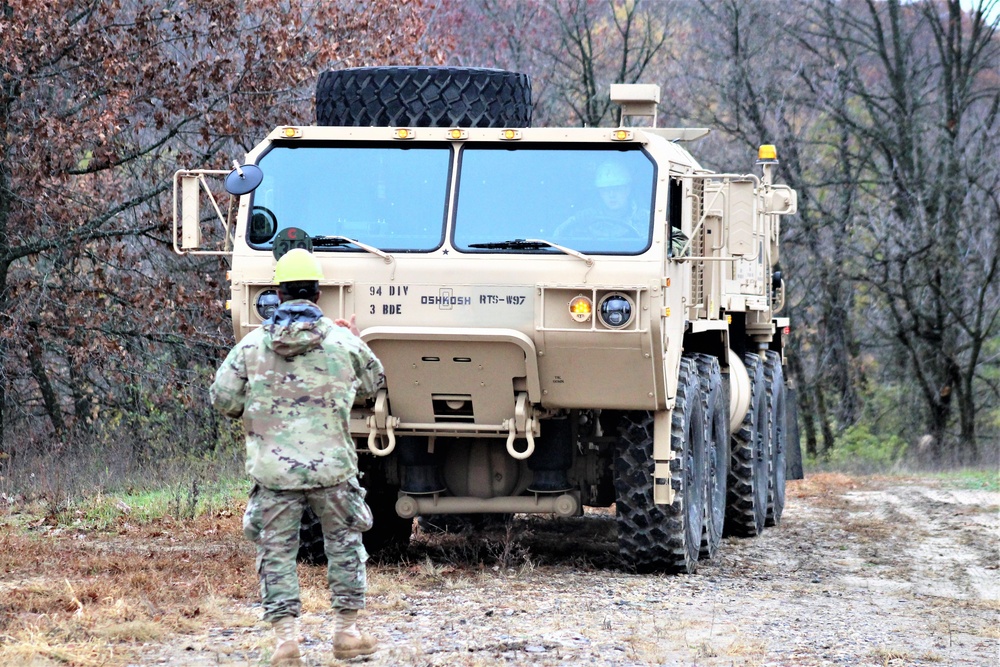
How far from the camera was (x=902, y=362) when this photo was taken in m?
27.5

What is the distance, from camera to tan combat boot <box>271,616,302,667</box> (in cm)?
624

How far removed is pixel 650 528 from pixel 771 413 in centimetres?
493

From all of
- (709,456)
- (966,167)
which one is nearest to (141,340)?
(709,456)

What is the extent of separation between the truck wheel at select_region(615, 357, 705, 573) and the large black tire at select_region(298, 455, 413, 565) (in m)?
1.58

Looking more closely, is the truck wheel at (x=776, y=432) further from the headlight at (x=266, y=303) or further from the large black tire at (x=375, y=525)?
the headlight at (x=266, y=303)

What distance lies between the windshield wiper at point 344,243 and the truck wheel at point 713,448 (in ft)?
8.93

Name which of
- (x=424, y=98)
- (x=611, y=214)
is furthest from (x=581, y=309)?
(x=424, y=98)

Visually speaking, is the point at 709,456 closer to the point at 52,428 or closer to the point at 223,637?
the point at 223,637

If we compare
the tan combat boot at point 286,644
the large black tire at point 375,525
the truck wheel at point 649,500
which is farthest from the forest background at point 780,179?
the tan combat boot at point 286,644

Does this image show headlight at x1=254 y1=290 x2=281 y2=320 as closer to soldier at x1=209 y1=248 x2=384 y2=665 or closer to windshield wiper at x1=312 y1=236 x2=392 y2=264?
windshield wiper at x1=312 y1=236 x2=392 y2=264

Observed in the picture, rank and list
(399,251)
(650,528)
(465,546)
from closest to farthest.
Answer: (399,251) → (650,528) → (465,546)

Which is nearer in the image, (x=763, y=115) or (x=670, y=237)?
(x=670, y=237)

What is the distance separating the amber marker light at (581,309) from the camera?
8398 mm

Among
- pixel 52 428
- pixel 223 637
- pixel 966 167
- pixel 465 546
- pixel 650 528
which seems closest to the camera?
pixel 223 637
